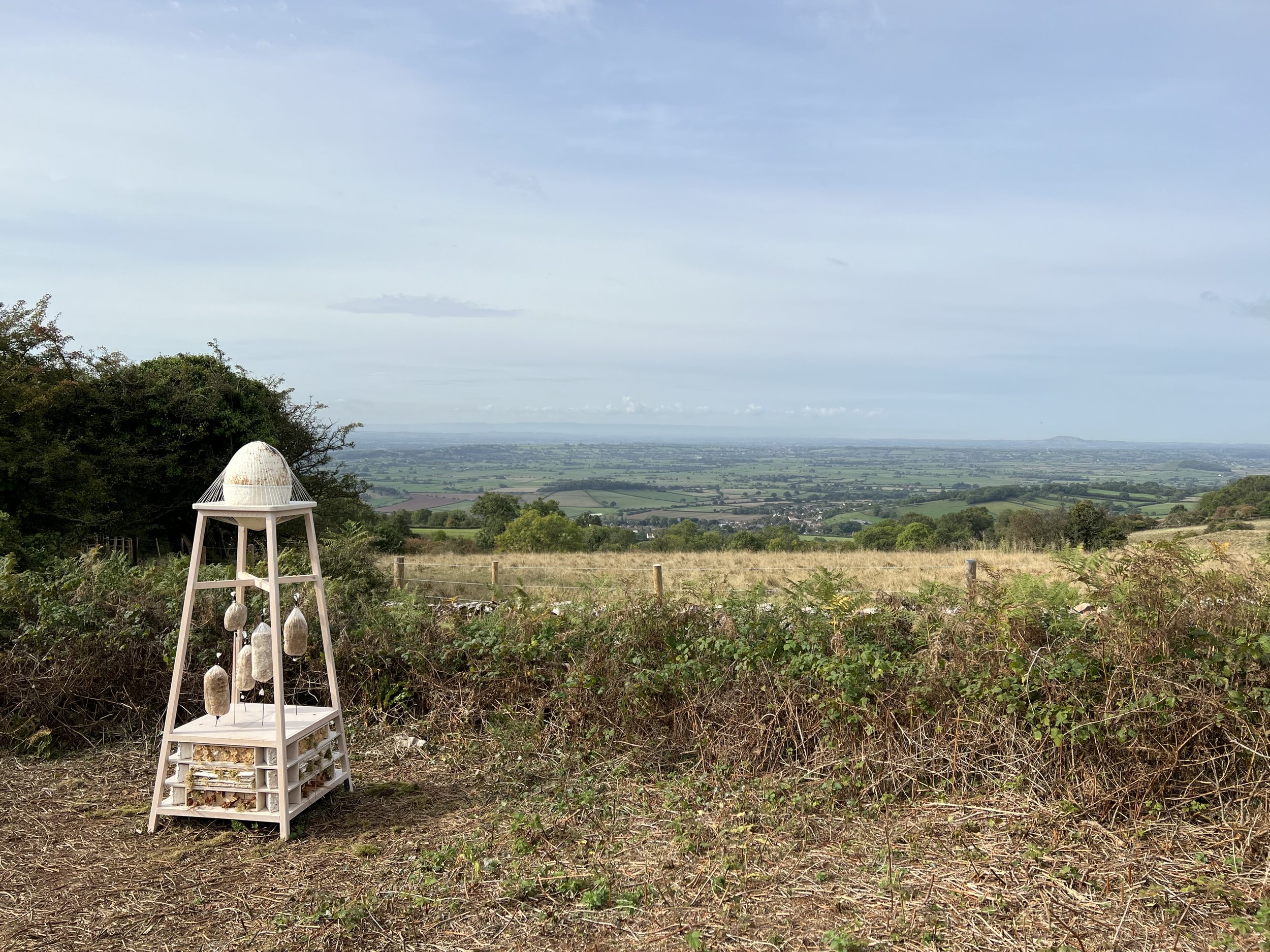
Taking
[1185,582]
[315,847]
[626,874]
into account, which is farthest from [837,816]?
[315,847]

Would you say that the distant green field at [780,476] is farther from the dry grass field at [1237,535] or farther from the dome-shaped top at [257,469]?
the dome-shaped top at [257,469]

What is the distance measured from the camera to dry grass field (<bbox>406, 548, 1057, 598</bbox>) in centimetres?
1457

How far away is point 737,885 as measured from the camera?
11.8 ft

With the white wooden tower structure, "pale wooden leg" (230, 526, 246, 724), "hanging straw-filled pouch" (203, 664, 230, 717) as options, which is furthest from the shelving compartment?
"pale wooden leg" (230, 526, 246, 724)

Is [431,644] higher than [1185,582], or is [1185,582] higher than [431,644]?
[1185,582]

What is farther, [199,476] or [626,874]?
[199,476]

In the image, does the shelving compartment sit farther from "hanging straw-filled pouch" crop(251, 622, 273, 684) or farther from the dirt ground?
"hanging straw-filled pouch" crop(251, 622, 273, 684)

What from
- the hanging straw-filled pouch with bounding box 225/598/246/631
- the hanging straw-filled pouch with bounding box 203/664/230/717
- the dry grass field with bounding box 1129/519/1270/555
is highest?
the hanging straw-filled pouch with bounding box 225/598/246/631

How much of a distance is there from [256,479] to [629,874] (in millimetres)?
2820

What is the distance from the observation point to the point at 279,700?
435 cm

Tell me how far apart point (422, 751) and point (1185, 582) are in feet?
15.8

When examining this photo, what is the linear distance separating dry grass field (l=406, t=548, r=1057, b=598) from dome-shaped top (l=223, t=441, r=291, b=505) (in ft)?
21.6

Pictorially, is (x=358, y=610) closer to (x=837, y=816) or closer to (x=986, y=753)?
(x=837, y=816)

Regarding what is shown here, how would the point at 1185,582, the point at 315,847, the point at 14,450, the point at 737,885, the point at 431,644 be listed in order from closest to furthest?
the point at 737,885 < the point at 315,847 < the point at 1185,582 < the point at 431,644 < the point at 14,450
